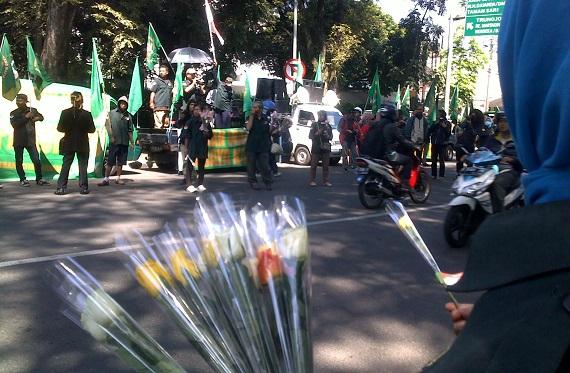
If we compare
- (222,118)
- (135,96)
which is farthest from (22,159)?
(222,118)

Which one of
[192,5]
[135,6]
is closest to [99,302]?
[135,6]

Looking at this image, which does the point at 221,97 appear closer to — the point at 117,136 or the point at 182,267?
the point at 117,136

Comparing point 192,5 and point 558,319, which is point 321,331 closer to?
point 558,319

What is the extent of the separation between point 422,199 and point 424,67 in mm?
31500

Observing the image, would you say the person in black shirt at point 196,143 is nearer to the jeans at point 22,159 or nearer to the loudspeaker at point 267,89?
the jeans at point 22,159

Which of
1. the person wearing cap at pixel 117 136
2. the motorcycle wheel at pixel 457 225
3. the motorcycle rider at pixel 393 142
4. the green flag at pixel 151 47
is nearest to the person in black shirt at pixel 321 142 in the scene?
the motorcycle rider at pixel 393 142

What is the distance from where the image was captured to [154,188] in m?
12.0

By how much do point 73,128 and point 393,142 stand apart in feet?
18.0

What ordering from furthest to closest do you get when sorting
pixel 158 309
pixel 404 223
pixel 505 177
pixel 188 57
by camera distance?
pixel 188 57 < pixel 505 177 < pixel 158 309 < pixel 404 223

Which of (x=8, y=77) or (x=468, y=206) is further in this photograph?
(x=8, y=77)

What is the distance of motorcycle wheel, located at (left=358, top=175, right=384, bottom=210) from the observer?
33.6 feet

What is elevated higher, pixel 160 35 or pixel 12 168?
pixel 160 35

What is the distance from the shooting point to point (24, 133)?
1132cm

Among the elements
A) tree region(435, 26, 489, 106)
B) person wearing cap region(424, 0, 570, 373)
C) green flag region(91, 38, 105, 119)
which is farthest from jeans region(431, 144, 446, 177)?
tree region(435, 26, 489, 106)
